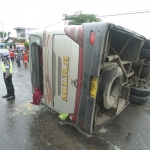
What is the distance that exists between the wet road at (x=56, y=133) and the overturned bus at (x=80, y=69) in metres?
0.25

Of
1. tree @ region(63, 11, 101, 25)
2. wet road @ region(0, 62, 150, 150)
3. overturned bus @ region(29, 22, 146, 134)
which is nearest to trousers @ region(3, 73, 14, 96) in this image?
wet road @ region(0, 62, 150, 150)

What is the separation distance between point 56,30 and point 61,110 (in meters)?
1.71

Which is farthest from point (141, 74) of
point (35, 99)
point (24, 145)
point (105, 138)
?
point (24, 145)

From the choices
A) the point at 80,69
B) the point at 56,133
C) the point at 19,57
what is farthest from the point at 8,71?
the point at 19,57

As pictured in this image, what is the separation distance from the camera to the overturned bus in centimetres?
214

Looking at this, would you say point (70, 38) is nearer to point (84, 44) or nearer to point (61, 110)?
point (84, 44)

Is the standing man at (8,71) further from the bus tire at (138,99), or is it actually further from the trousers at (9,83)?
the bus tire at (138,99)

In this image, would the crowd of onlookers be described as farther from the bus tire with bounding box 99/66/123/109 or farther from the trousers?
the bus tire with bounding box 99/66/123/109

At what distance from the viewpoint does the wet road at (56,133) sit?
2539mm

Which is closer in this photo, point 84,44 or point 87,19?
point 84,44

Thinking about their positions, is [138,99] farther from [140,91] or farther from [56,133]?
[56,133]

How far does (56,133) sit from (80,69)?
4.82 feet

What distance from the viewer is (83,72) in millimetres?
2307

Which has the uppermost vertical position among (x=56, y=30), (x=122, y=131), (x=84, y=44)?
(x=56, y=30)
